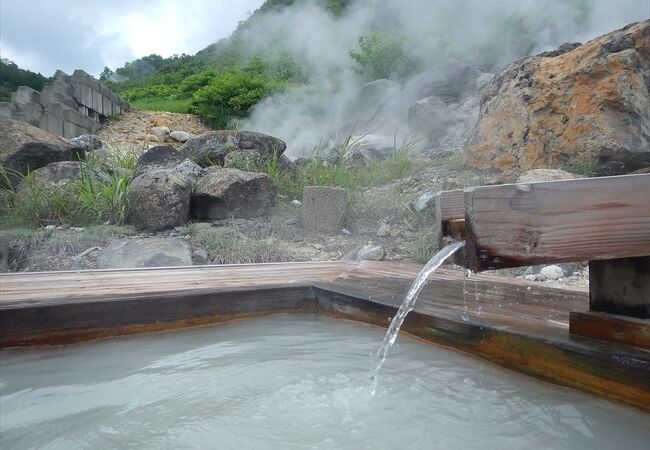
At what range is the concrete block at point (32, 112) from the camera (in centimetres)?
904

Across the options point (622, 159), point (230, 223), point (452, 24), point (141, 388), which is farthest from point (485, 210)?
point (452, 24)

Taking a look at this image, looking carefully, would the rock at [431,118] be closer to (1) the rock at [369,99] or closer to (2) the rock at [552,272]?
(1) the rock at [369,99]

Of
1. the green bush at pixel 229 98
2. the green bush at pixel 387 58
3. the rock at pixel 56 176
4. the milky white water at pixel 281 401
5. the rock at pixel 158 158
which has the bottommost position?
the milky white water at pixel 281 401

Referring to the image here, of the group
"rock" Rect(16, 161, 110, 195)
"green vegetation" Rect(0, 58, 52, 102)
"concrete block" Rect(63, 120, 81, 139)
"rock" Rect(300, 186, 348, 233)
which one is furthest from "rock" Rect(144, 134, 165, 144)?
"rock" Rect(300, 186, 348, 233)

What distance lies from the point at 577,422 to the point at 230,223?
3.59 m

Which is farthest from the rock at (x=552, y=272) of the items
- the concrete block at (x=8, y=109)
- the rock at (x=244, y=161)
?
the concrete block at (x=8, y=109)

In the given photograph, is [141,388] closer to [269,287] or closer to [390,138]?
[269,287]

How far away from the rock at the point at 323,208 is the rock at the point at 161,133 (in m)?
8.47

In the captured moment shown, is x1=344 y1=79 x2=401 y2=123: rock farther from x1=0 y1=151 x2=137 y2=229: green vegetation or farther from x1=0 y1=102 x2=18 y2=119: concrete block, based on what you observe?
x1=0 y1=151 x2=137 y2=229: green vegetation

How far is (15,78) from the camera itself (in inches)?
538

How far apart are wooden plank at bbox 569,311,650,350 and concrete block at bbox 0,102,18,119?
32.5ft

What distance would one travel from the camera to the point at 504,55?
10.5 m

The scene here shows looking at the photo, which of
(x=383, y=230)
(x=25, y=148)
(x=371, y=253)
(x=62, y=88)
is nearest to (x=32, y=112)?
(x=62, y=88)

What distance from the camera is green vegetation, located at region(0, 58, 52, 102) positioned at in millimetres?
13274
